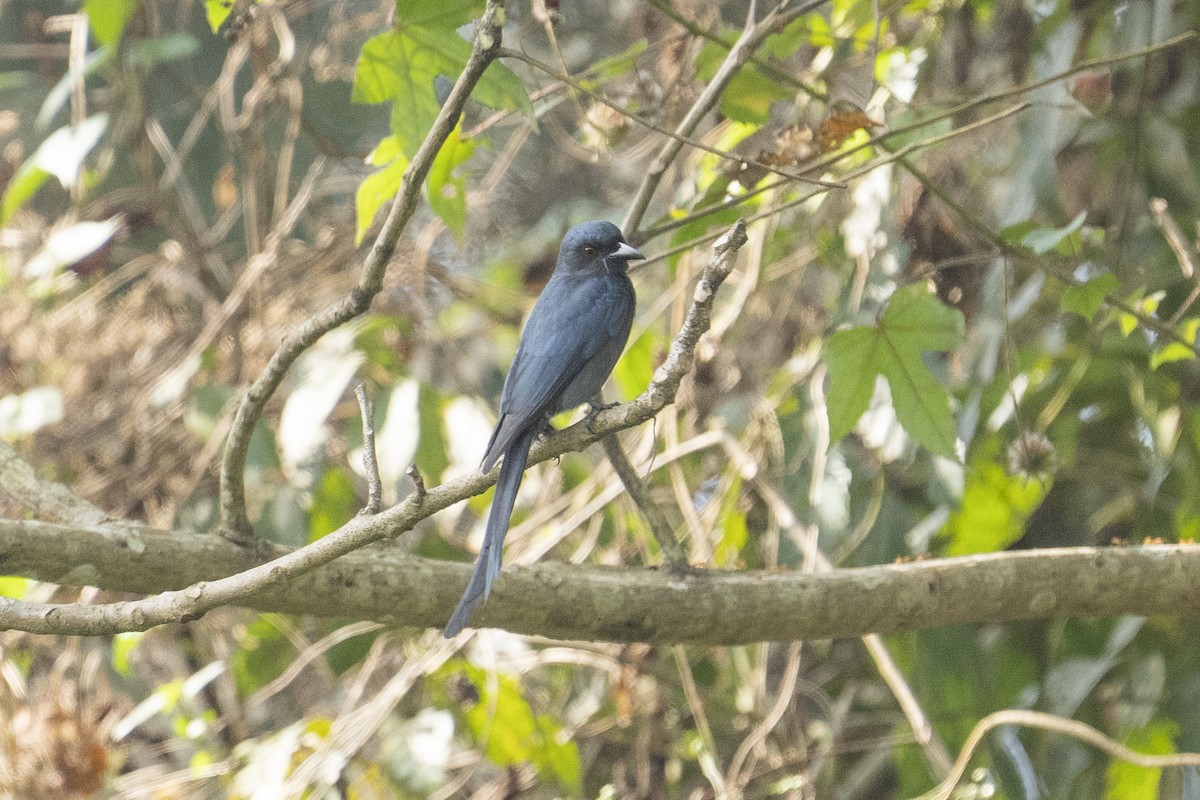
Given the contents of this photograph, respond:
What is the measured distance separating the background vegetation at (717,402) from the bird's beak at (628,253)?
0.06m

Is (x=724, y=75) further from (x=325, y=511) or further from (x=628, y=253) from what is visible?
(x=325, y=511)

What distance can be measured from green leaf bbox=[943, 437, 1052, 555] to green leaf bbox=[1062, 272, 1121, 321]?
3.11 ft

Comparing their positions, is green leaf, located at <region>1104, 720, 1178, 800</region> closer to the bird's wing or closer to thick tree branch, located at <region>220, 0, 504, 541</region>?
the bird's wing

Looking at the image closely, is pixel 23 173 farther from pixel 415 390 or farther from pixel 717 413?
pixel 717 413

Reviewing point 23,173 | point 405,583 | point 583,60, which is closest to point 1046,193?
point 405,583

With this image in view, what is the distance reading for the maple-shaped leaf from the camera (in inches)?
113

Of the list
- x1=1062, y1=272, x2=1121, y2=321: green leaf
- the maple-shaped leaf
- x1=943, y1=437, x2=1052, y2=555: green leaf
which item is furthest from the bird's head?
x1=943, y1=437, x2=1052, y2=555: green leaf

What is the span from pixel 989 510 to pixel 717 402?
1.08 meters

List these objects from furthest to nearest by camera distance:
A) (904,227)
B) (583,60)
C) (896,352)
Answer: (583,60) < (904,227) < (896,352)

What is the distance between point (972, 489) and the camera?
3.82m

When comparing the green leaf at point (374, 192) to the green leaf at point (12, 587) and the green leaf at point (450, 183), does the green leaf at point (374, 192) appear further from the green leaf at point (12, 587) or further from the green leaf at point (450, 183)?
the green leaf at point (12, 587)

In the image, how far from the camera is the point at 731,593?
8.86ft

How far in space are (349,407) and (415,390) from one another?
4.97 ft

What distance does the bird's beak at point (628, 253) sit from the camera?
3191 millimetres
